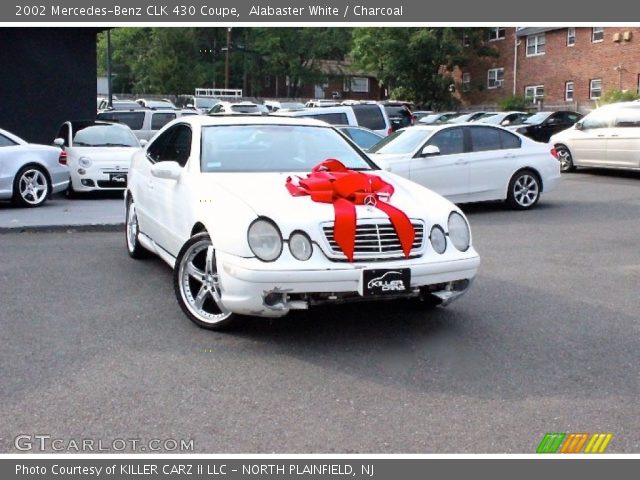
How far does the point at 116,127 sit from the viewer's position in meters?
15.8

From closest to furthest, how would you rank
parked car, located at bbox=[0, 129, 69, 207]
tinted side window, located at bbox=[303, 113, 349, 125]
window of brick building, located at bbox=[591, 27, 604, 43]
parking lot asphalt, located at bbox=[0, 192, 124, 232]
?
1. parking lot asphalt, located at bbox=[0, 192, 124, 232]
2. parked car, located at bbox=[0, 129, 69, 207]
3. tinted side window, located at bbox=[303, 113, 349, 125]
4. window of brick building, located at bbox=[591, 27, 604, 43]

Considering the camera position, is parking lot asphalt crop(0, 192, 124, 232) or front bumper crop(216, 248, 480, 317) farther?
parking lot asphalt crop(0, 192, 124, 232)

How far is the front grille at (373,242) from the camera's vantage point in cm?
567

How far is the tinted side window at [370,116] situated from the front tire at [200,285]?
1453cm

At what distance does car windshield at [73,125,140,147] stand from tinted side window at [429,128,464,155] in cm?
552

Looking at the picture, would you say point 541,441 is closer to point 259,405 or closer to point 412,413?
point 412,413

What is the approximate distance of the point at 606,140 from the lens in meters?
19.4

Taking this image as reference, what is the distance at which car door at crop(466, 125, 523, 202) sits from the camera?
44.1 feet

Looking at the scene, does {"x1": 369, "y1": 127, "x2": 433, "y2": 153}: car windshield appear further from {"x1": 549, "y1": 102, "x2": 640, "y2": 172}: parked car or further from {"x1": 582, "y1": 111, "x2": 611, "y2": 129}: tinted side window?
{"x1": 582, "y1": 111, "x2": 611, "y2": 129}: tinted side window

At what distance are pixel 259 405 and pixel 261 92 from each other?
74.4 meters

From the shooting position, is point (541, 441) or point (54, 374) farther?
point (54, 374)

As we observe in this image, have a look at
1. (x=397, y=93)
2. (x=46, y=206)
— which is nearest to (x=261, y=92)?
(x=397, y=93)

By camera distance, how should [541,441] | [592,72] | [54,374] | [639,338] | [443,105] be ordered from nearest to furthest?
[541,441]
[54,374]
[639,338]
[592,72]
[443,105]

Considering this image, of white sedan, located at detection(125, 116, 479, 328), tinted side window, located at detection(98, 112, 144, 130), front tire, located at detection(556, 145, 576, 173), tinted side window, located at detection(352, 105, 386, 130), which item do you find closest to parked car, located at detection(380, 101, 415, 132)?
tinted side window, located at detection(352, 105, 386, 130)
